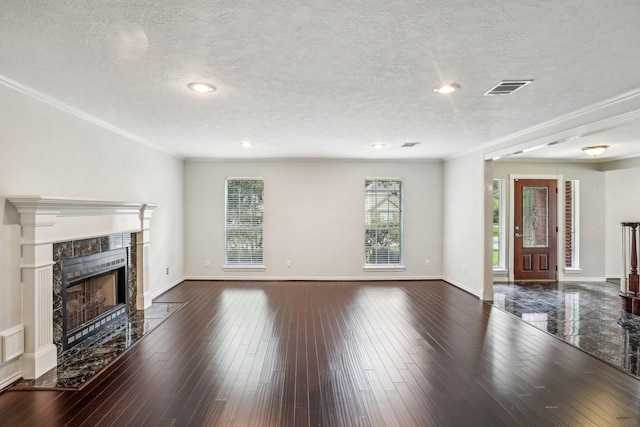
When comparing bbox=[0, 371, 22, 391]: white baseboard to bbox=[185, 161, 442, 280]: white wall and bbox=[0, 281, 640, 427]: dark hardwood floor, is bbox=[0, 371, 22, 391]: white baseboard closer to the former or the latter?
bbox=[0, 281, 640, 427]: dark hardwood floor

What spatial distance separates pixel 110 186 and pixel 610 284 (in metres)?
9.22

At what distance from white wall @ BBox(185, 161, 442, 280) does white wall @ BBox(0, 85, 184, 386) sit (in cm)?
125

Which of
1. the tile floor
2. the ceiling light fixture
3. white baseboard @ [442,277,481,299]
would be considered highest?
the ceiling light fixture

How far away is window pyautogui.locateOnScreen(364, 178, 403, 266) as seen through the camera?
7.49 meters

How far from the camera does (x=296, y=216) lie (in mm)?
7281

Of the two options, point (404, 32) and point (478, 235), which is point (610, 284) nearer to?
point (478, 235)

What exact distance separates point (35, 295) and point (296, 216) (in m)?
4.74

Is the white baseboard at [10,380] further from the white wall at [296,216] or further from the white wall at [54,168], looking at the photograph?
the white wall at [296,216]

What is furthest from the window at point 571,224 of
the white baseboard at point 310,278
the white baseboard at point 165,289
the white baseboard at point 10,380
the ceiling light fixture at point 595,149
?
the white baseboard at point 10,380

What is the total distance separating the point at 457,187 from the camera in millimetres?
6730

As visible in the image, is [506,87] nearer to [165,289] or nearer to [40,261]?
[40,261]

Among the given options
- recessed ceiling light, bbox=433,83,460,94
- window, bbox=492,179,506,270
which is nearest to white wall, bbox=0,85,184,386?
recessed ceiling light, bbox=433,83,460,94

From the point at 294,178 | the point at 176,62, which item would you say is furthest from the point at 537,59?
the point at 294,178

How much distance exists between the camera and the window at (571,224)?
24.7ft
